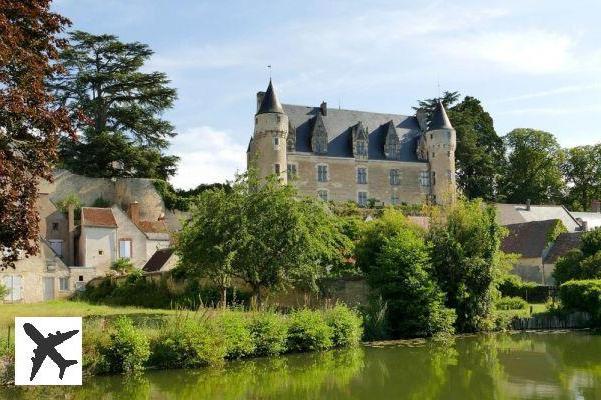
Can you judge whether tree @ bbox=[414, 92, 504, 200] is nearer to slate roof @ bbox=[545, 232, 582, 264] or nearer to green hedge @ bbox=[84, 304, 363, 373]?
slate roof @ bbox=[545, 232, 582, 264]

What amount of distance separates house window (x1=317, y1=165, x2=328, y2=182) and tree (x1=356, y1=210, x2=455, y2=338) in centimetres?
2738

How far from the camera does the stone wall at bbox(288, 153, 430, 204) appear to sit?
48750 mm

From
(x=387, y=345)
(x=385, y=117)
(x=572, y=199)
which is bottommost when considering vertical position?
(x=387, y=345)

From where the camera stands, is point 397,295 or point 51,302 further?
point 51,302

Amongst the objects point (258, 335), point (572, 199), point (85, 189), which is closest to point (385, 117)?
point (572, 199)

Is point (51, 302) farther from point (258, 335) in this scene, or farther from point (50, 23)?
point (50, 23)

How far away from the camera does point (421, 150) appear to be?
52.6 meters

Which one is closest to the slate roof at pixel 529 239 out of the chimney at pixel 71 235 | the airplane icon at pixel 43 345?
the chimney at pixel 71 235

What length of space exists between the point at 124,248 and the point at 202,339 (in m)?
22.2

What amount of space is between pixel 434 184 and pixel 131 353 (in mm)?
39304

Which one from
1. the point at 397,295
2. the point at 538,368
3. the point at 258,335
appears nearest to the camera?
the point at 538,368

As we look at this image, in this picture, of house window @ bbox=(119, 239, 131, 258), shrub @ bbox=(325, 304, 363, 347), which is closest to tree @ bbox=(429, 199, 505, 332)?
shrub @ bbox=(325, 304, 363, 347)

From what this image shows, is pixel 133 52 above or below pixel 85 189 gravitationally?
above

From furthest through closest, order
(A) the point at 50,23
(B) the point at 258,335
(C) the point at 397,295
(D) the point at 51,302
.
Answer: (D) the point at 51,302, (C) the point at 397,295, (B) the point at 258,335, (A) the point at 50,23
